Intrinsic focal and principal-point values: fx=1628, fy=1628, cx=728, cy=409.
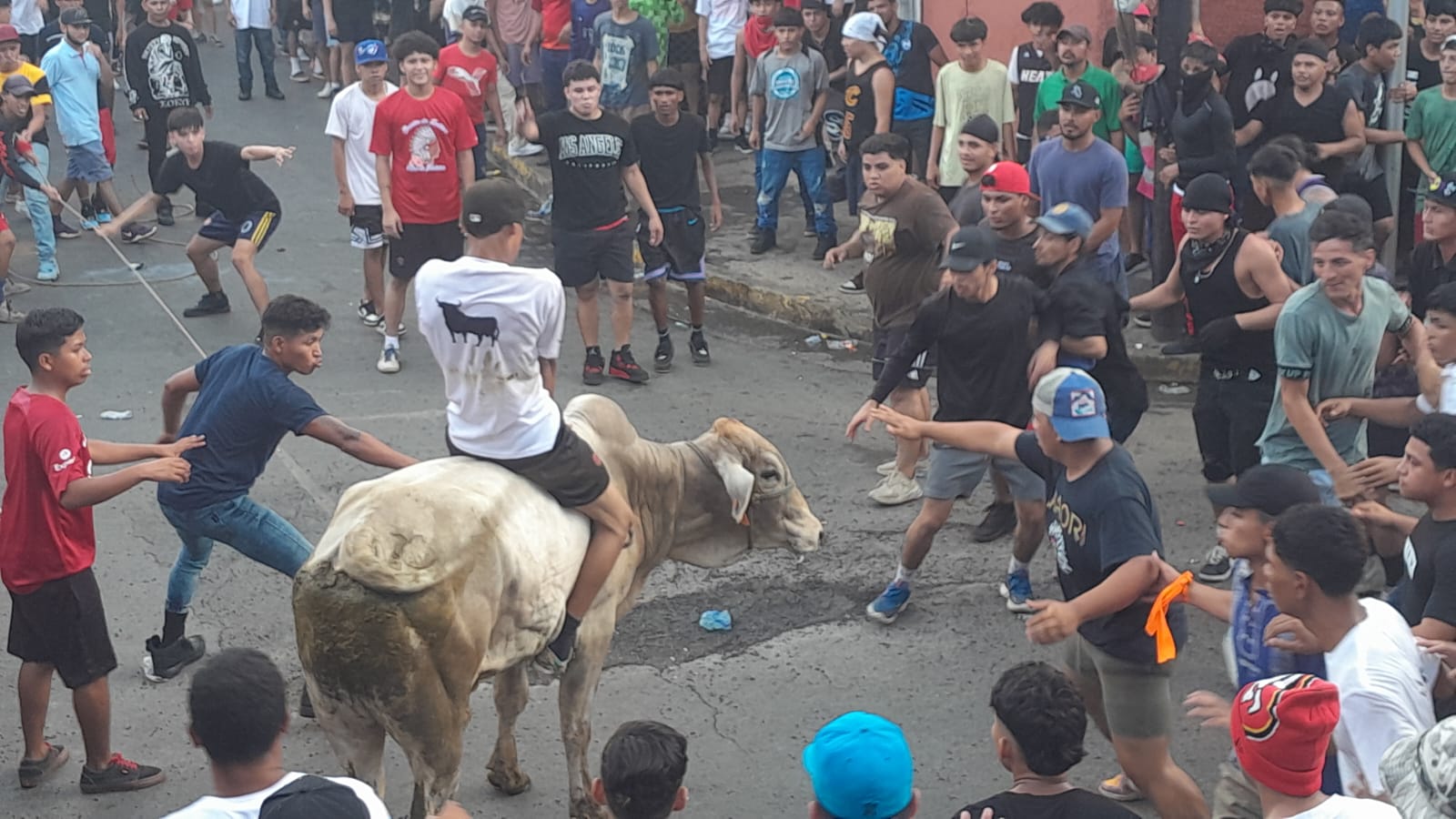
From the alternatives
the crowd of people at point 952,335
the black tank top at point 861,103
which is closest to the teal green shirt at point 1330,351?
the crowd of people at point 952,335

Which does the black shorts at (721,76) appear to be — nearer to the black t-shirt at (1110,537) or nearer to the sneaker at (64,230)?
the sneaker at (64,230)

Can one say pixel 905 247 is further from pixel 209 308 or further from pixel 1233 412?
pixel 209 308

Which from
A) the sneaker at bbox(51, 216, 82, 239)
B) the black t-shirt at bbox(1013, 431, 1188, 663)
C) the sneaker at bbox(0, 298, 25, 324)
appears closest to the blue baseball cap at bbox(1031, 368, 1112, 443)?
the black t-shirt at bbox(1013, 431, 1188, 663)

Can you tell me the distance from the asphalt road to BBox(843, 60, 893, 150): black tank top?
1.92 m

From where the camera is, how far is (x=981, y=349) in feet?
25.8

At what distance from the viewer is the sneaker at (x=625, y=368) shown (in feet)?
36.7

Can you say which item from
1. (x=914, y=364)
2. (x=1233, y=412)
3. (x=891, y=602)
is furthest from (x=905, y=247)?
(x=891, y=602)

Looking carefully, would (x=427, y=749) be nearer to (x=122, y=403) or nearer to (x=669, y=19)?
(x=122, y=403)

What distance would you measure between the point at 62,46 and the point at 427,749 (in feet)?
35.5

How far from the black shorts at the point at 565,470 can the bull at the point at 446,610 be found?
0.05 meters

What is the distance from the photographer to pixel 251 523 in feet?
23.0

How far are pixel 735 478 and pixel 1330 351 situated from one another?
102 inches

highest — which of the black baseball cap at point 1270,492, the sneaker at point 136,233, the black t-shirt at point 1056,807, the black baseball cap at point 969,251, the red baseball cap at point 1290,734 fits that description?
the black baseball cap at point 969,251

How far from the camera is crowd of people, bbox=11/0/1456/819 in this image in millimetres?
4332
